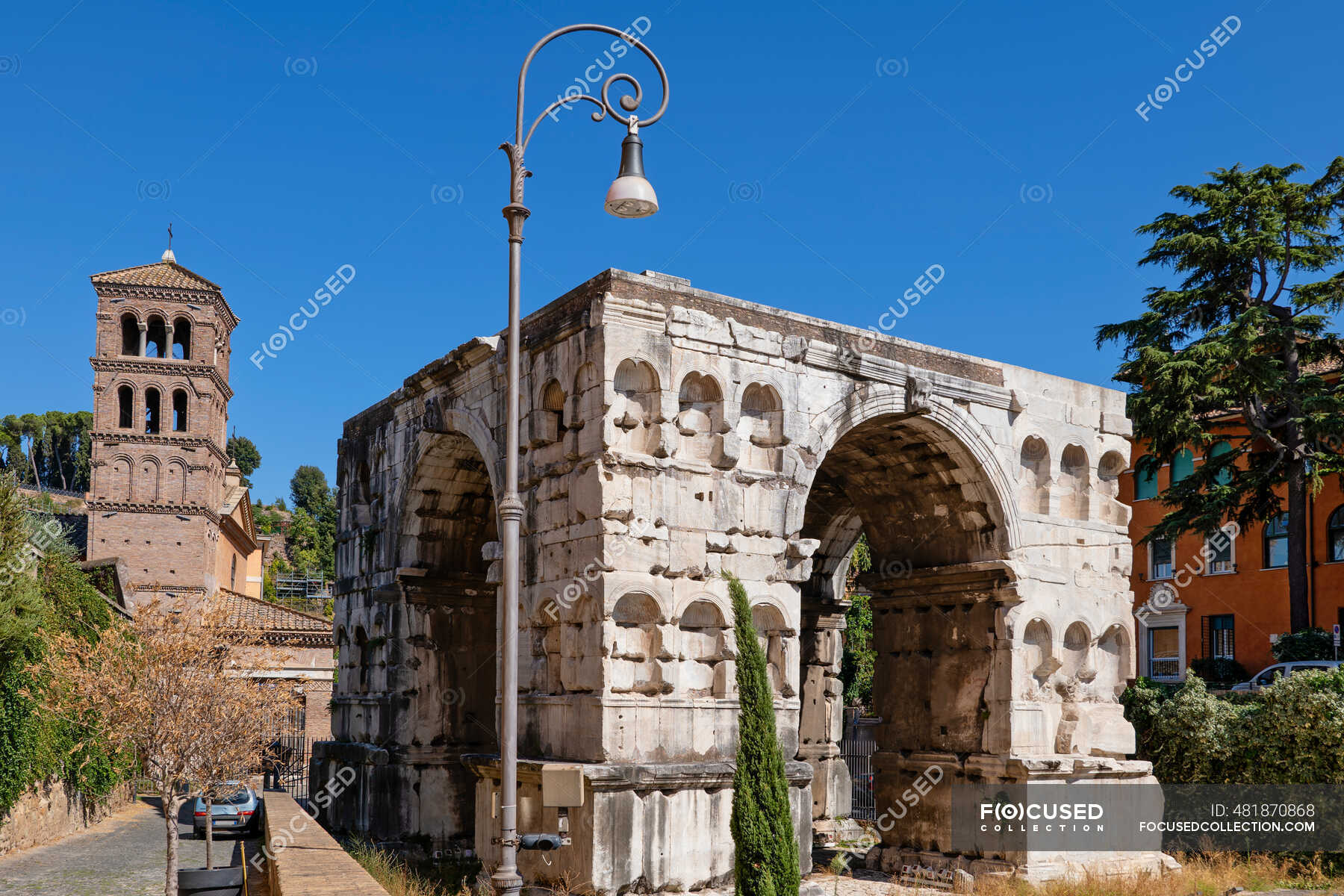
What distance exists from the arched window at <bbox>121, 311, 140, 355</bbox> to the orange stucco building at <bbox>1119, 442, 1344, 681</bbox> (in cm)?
3243

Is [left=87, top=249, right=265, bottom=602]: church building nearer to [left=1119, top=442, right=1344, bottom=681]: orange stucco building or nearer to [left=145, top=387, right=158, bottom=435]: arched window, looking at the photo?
[left=145, top=387, right=158, bottom=435]: arched window

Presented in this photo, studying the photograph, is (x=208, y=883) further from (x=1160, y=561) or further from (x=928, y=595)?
(x=1160, y=561)

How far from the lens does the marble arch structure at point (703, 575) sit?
12.4 m

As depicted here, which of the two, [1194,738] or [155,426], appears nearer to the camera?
[1194,738]

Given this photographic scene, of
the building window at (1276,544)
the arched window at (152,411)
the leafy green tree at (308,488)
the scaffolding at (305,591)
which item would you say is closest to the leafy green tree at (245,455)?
the leafy green tree at (308,488)

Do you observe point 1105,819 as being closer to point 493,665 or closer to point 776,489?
point 776,489

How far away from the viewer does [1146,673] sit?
33781 mm

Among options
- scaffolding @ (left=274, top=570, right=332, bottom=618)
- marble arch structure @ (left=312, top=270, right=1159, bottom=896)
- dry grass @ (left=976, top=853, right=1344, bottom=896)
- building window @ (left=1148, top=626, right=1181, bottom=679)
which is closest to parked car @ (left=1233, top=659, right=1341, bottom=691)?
dry grass @ (left=976, top=853, right=1344, bottom=896)

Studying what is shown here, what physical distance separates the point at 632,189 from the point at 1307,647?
21623mm

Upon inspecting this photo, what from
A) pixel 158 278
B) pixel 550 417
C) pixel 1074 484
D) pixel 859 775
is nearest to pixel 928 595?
pixel 1074 484

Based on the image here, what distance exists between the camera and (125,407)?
41.9 metres

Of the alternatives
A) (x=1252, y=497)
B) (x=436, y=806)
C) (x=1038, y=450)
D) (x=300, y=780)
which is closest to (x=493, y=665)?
(x=436, y=806)

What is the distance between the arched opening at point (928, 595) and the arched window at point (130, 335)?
3162cm

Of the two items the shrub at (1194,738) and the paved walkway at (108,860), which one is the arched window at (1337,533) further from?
the paved walkway at (108,860)
